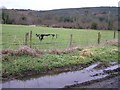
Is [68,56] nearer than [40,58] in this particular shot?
No

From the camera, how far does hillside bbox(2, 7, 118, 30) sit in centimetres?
7844

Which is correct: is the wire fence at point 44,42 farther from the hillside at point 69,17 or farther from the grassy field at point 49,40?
the hillside at point 69,17

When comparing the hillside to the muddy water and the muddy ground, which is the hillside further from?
the muddy ground

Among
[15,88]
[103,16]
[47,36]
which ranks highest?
[103,16]

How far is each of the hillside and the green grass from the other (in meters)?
52.8

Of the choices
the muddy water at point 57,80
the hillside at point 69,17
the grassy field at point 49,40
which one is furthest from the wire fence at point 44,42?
the hillside at point 69,17

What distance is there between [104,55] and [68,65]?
526 centimetres

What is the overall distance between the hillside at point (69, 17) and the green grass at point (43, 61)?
2079 inches

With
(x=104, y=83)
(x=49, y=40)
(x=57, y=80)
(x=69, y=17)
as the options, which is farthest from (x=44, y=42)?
(x=69, y=17)

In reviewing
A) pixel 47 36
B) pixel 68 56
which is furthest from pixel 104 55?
pixel 47 36

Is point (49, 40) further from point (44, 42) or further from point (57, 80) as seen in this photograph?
point (57, 80)

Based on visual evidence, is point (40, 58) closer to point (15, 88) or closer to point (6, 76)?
point (6, 76)

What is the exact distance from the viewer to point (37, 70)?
50.0 feet

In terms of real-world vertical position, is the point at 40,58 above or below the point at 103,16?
below
